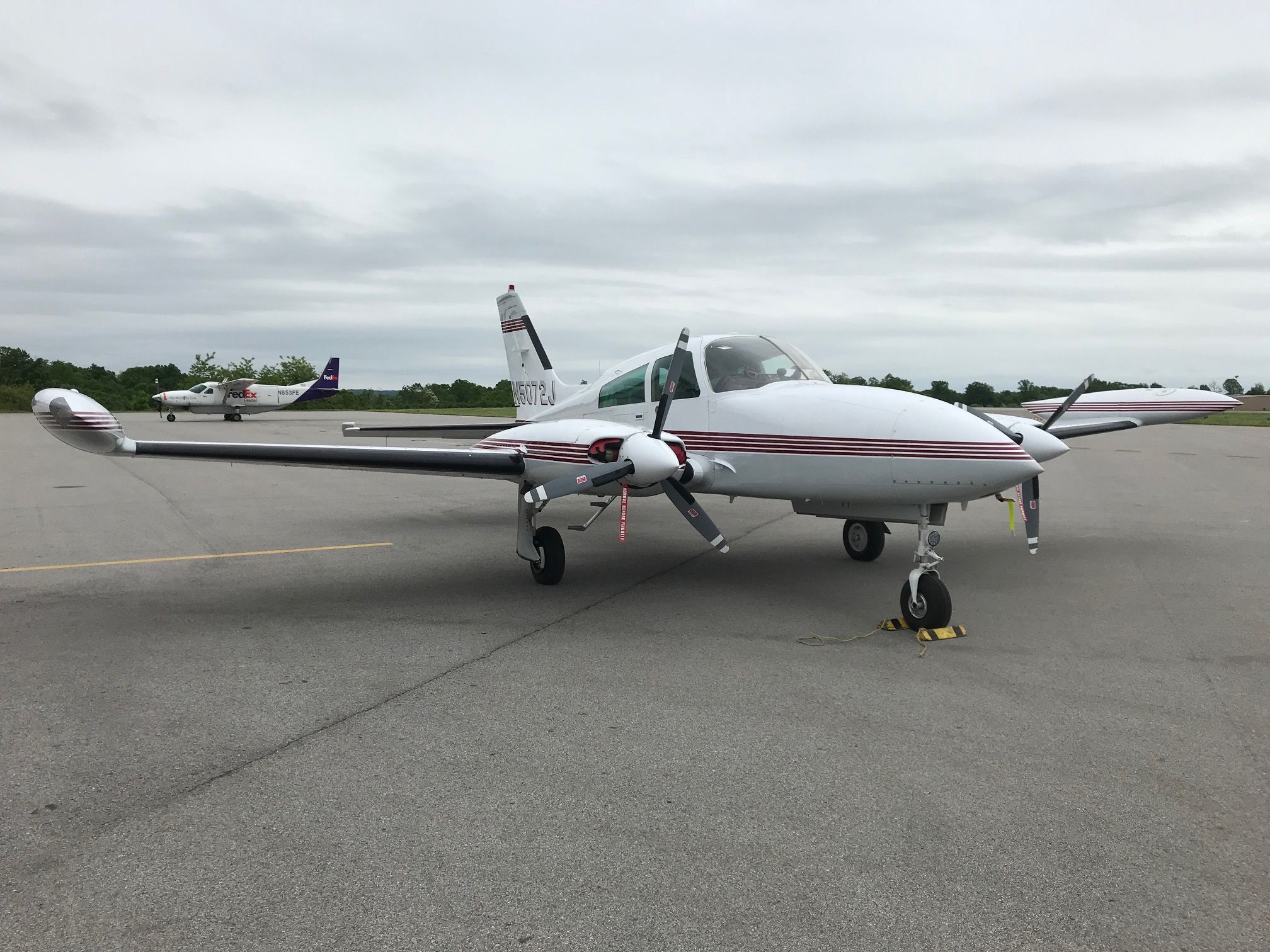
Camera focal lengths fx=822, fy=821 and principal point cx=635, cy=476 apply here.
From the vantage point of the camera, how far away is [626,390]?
961 centimetres

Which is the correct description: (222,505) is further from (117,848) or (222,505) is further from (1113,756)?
(1113,756)

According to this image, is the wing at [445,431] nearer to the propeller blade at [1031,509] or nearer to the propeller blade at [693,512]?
the propeller blade at [693,512]

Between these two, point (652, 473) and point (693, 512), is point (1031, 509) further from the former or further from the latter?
point (652, 473)

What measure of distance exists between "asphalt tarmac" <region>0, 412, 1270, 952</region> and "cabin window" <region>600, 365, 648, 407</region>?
2.00m

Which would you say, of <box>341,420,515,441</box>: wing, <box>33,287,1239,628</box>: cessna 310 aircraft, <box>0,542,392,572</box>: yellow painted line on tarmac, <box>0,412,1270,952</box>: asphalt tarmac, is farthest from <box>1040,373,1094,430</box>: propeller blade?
<box>0,542,392,572</box>: yellow painted line on tarmac

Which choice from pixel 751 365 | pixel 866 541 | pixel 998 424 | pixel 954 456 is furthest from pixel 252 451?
pixel 998 424

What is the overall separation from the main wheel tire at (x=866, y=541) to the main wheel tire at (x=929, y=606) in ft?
9.86

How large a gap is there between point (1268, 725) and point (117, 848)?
20.1ft

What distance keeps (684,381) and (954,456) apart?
299 cm

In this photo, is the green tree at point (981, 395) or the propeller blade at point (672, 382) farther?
the green tree at point (981, 395)

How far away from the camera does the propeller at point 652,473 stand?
747 cm

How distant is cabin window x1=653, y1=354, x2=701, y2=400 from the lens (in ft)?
28.6

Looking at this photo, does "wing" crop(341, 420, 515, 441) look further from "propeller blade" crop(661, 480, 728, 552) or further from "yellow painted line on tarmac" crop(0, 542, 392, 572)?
"propeller blade" crop(661, 480, 728, 552)

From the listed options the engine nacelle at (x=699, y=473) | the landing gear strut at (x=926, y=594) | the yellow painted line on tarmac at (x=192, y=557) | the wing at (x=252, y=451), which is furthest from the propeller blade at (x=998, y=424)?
the yellow painted line on tarmac at (x=192, y=557)
